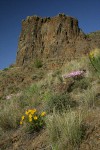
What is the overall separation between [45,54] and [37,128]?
61.7 ft

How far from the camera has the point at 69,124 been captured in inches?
207

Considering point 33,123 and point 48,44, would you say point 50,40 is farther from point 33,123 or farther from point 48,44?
point 33,123

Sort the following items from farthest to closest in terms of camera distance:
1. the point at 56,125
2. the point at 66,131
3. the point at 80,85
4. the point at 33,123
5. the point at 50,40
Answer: the point at 50,40 < the point at 80,85 < the point at 33,123 < the point at 56,125 < the point at 66,131

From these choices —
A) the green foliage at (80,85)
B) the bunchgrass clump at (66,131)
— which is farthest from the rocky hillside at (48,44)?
the bunchgrass clump at (66,131)

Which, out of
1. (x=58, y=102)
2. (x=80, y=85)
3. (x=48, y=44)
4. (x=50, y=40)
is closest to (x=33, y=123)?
(x=58, y=102)

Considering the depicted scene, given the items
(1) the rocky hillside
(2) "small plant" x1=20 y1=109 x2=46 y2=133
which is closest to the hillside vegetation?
(2) "small plant" x1=20 y1=109 x2=46 y2=133

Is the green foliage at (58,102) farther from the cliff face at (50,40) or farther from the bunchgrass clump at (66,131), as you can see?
the cliff face at (50,40)

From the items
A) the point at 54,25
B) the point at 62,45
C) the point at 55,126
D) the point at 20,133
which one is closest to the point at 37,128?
the point at 20,133

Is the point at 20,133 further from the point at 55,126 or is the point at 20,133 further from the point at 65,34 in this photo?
the point at 65,34

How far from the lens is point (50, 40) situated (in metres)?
25.8

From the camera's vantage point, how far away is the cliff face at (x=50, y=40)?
24.2 metres

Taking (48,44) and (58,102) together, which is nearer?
(58,102)

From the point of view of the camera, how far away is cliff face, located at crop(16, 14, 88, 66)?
79.4 feet

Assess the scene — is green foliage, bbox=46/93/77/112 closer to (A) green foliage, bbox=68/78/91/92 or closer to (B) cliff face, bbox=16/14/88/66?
(A) green foliage, bbox=68/78/91/92
